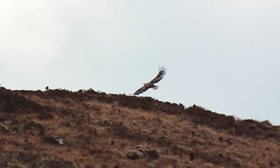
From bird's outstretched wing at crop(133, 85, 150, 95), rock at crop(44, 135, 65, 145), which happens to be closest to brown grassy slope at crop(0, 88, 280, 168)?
rock at crop(44, 135, 65, 145)

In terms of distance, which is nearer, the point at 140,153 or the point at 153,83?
the point at 140,153

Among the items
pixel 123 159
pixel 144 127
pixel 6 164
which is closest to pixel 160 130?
pixel 144 127

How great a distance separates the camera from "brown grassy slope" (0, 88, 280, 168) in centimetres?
1878

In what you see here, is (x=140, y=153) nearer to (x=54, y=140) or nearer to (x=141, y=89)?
(x=54, y=140)

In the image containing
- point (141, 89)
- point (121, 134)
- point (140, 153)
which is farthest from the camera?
point (141, 89)

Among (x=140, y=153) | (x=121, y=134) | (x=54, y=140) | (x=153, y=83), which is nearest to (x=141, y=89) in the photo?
(x=153, y=83)

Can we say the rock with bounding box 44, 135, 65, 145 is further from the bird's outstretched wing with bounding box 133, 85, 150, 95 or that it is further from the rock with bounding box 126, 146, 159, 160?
the bird's outstretched wing with bounding box 133, 85, 150, 95

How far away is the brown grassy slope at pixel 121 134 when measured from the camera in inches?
739

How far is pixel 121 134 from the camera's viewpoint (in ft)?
74.2

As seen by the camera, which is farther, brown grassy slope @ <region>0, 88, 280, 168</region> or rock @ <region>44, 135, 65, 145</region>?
rock @ <region>44, 135, 65, 145</region>

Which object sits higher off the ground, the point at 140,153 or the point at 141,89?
the point at 141,89

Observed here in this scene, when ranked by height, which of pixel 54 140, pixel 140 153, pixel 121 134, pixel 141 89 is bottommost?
pixel 140 153

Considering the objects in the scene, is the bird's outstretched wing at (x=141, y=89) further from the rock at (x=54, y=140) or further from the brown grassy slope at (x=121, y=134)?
the rock at (x=54, y=140)

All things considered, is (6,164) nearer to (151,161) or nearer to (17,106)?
(151,161)
